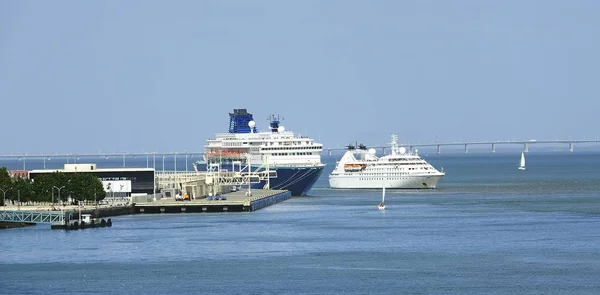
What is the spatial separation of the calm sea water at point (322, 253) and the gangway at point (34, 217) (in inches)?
27.1

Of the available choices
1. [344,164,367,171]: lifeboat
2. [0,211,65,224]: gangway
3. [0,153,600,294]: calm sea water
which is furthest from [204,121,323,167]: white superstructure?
[0,211,65,224]: gangway

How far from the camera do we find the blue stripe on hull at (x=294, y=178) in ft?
323

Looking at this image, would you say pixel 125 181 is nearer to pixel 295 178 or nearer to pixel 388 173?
pixel 295 178

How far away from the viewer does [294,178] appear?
9856 cm

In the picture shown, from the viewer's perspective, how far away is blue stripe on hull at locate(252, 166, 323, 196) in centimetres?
9838

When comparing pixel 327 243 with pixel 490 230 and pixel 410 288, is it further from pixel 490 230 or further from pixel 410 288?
pixel 410 288

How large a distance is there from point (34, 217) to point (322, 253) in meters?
19.3

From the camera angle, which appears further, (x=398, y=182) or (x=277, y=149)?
(x=398, y=182)

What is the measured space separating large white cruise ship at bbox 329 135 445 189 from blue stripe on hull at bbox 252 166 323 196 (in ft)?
31.8

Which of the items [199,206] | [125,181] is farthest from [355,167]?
[199,206]

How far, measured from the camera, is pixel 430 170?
107812mm

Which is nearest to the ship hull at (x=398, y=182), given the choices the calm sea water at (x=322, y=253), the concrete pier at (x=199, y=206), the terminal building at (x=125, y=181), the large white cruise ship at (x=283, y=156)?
the large white cruise ship at (x=283, y=156)

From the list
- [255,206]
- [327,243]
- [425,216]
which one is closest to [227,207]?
[255,206]

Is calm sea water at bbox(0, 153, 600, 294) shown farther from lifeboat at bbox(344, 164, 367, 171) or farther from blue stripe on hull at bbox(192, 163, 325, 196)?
lifeboat at bbox(344, 164, 367, 171)
